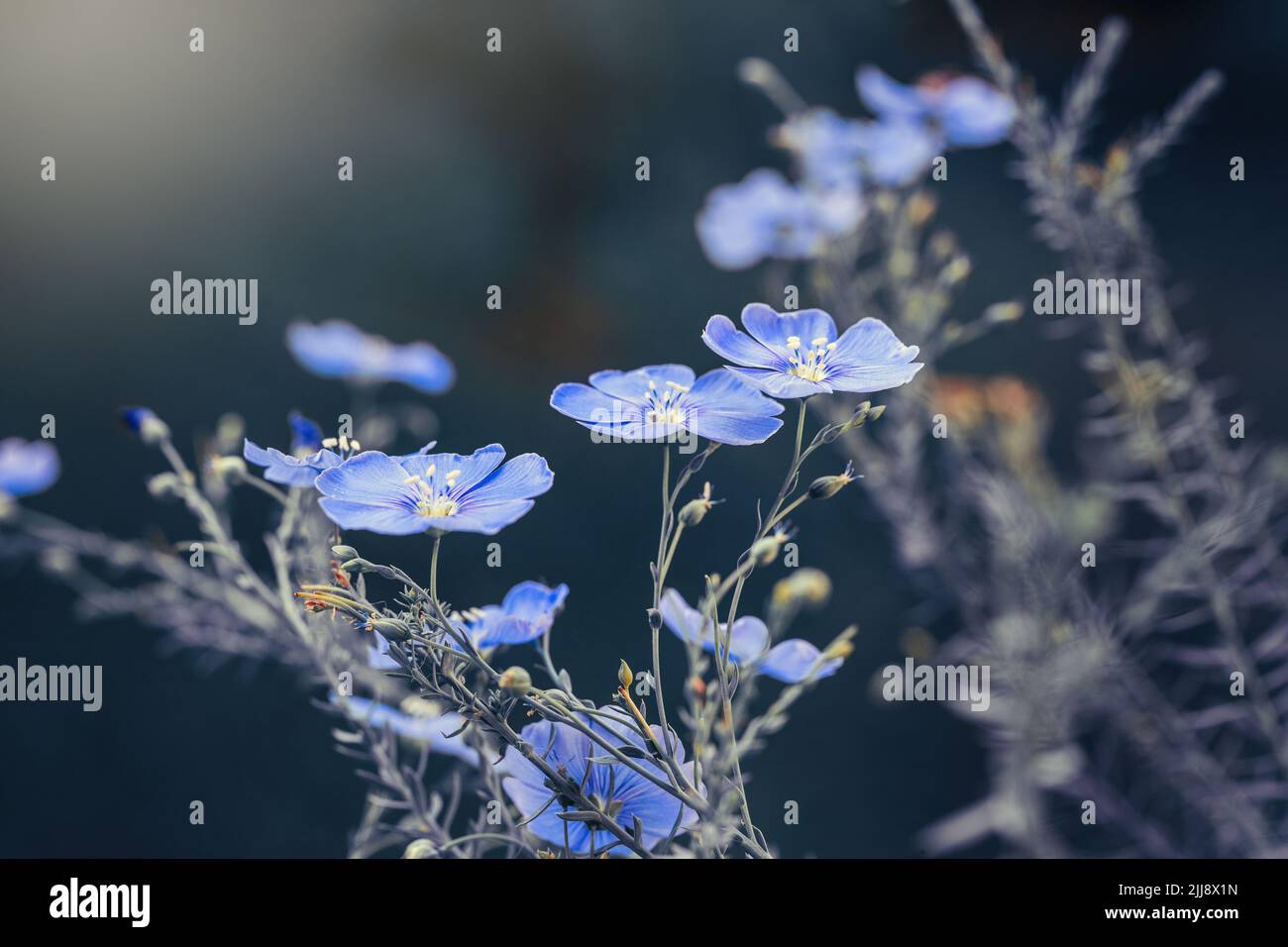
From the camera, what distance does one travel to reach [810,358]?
54 cm

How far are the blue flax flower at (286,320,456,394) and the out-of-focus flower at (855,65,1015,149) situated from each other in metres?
0.65

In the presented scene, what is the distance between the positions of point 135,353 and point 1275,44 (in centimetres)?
150

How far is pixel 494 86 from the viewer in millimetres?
1320

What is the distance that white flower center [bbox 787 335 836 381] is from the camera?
530 mm

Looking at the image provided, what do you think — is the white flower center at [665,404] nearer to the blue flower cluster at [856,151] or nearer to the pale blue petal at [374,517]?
the pale blue petal at [374,517]

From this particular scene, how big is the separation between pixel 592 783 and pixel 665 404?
0.21 meters

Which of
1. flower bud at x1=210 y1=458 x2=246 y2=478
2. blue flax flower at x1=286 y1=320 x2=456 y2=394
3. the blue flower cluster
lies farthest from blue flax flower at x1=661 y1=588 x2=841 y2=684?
the blue flower cluster

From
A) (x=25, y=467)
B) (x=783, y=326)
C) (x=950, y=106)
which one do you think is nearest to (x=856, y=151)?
(x=950, y=106)

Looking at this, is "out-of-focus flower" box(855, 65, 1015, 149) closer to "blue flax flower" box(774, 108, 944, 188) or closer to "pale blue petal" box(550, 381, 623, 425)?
"blue flax flower" box(774, 108, 944, 188)
